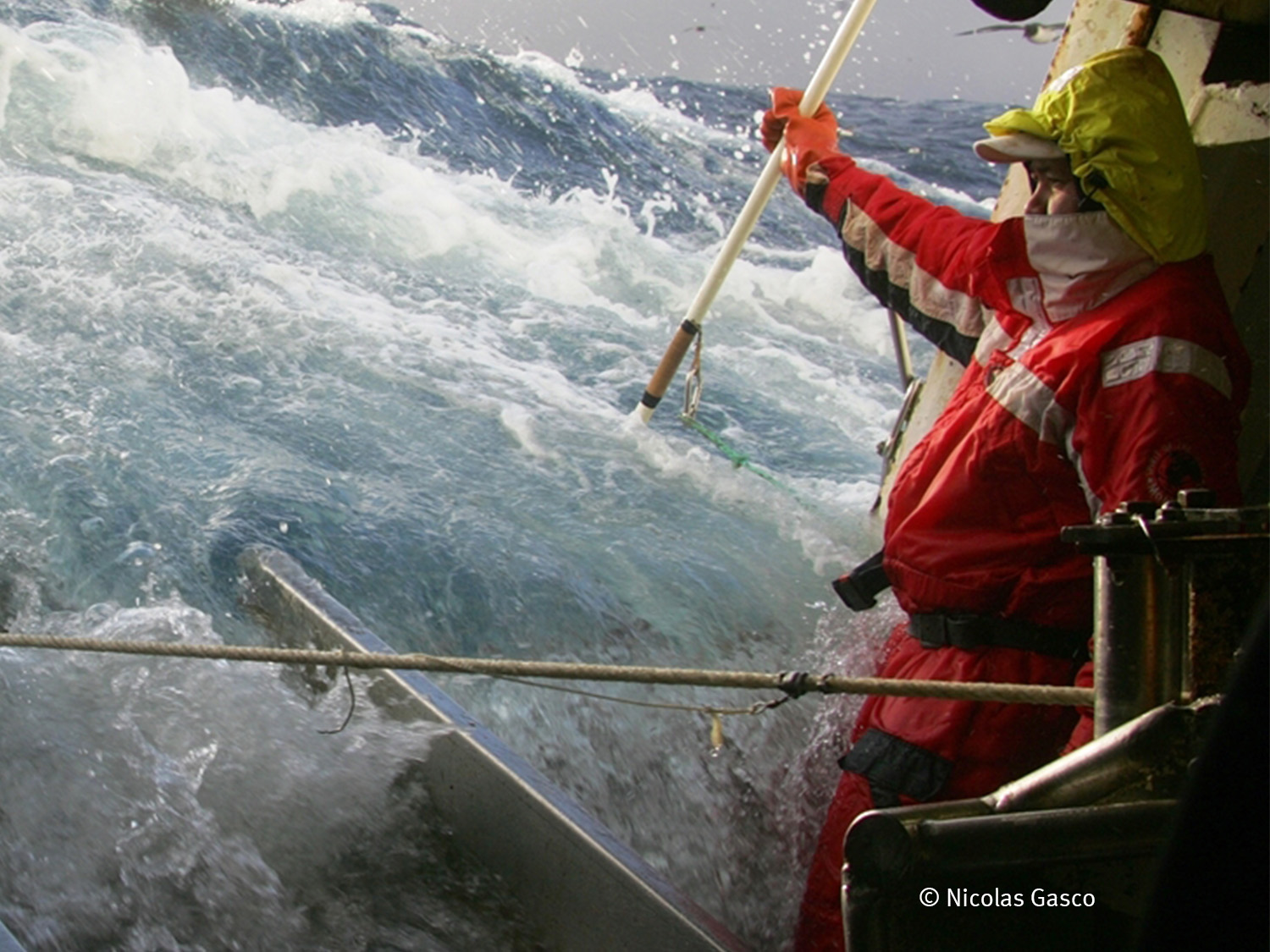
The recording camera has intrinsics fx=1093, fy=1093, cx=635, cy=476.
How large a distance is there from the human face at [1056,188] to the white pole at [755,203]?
1362mm

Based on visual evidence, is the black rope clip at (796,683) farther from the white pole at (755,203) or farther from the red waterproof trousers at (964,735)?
the white pole at (755,203)

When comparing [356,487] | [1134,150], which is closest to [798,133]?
[1134,150]

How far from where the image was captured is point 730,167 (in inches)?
602

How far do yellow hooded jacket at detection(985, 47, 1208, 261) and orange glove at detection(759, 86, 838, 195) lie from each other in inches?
44.3

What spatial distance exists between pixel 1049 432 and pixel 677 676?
0.89 meters

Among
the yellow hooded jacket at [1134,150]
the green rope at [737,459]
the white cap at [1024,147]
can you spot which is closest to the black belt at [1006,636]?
the yellow hooded jacket at [1134,150]

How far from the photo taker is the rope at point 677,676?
4.70 feet

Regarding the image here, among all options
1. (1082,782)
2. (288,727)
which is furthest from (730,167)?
(1082,782)

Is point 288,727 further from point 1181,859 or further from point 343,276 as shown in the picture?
point 343,276

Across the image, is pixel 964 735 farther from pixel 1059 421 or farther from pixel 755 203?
pixel 755 203

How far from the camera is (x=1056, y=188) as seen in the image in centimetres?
216

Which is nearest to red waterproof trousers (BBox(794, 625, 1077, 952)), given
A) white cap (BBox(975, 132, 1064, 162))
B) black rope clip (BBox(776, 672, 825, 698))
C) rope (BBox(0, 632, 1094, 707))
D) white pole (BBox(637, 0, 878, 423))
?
rope (BBox(0, 632, 1094, 707))

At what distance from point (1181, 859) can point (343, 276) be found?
7.22 m

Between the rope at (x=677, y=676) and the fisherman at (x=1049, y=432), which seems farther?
the fisherman at (x=1049, y=432)
